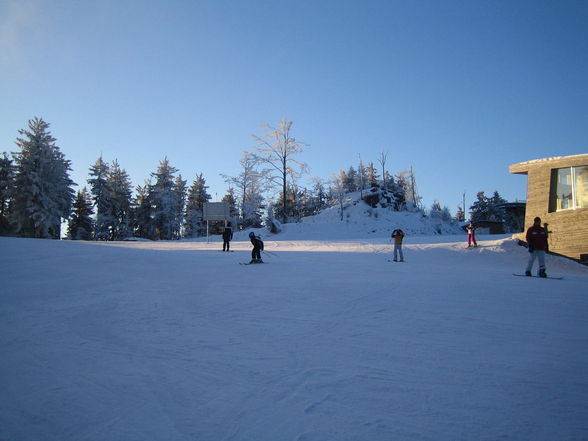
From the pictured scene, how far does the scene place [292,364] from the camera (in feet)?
11.1

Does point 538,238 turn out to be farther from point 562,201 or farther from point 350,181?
point 350,181

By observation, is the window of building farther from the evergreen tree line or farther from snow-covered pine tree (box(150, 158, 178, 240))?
snow-covered pine tree (box(150, 158, 178, 240))

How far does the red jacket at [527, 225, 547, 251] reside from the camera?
9953 millimetres

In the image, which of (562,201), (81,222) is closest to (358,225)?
(562,201)

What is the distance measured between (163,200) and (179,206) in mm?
4049

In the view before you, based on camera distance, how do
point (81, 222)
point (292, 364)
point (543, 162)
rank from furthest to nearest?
point (81, 222)
point (543, 162)
point (292, 364)

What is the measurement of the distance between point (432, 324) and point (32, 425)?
16.4 ft

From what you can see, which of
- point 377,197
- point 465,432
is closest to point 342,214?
point 377,197

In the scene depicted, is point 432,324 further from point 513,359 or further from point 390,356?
point 390,356

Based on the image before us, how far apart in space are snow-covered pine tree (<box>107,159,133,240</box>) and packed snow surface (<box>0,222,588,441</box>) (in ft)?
149

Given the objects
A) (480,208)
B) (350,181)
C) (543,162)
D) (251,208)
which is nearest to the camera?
(543,162)

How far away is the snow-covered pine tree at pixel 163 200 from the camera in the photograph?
48.5 m

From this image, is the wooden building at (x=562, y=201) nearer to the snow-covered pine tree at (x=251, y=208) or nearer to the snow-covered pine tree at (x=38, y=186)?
the snow-covered pine tree at (x=251, y=208)

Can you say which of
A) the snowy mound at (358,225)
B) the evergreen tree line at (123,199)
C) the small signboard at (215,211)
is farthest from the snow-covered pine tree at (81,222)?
the snowy mound at (358,225)
